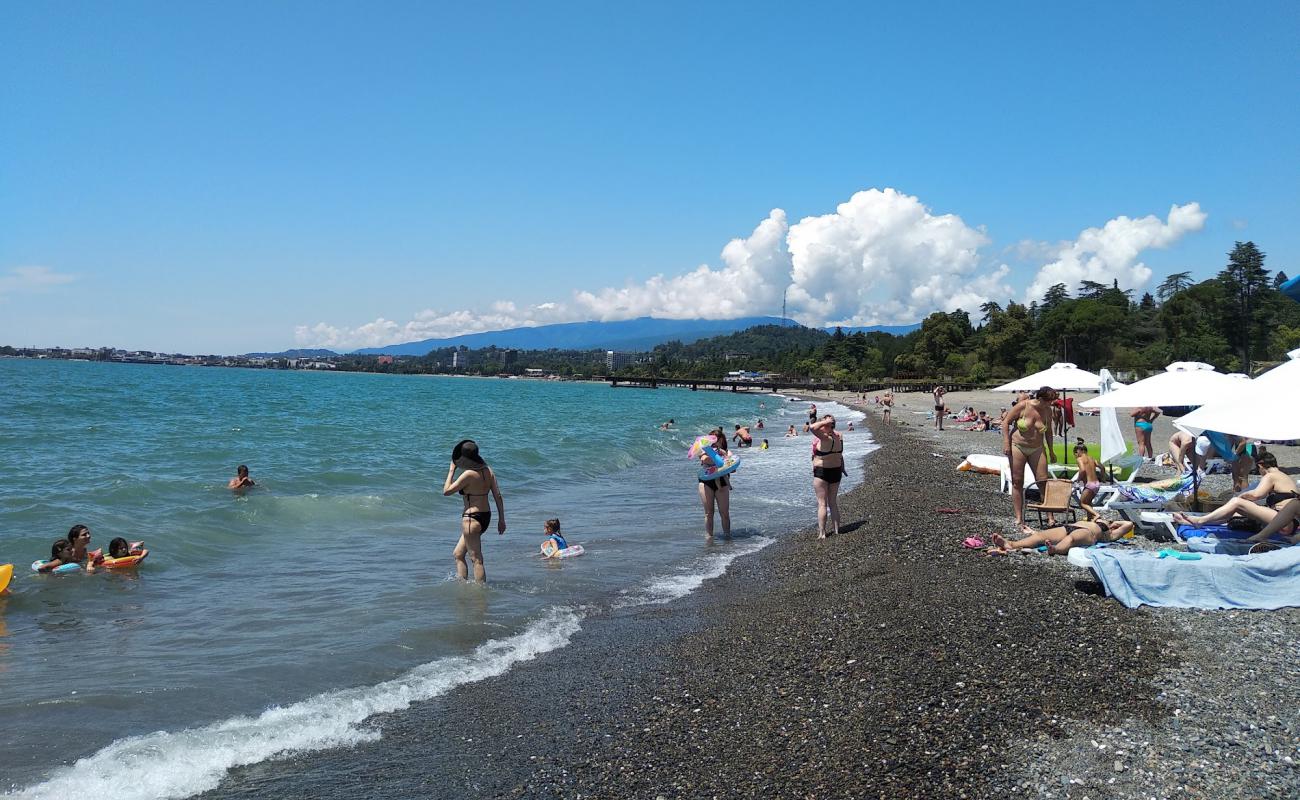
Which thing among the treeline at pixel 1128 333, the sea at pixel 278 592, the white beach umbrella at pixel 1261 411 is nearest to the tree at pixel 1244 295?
the treeline at pixel 1128 333

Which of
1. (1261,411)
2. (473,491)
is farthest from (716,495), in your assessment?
(1261,411)

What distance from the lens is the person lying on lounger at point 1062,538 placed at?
8.82 m

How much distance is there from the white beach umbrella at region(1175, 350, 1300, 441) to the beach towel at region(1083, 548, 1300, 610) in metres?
1.18

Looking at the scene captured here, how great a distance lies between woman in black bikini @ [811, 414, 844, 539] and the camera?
35.1 ft

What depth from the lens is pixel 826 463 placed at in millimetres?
10758

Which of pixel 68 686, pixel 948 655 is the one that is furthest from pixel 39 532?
pixel 948 655

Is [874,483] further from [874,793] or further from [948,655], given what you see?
[874,793]

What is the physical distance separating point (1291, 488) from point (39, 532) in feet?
54.2

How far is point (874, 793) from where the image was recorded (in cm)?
409

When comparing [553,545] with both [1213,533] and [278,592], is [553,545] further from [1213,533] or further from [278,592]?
[1213,533]

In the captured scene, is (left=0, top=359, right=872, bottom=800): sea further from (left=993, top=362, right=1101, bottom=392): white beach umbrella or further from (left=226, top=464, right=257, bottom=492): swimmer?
(left=993, top=362, right=1101, bottom=392): white beach umbrella

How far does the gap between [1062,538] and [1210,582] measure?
2112 mm

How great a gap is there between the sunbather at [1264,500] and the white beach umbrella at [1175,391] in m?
2.13

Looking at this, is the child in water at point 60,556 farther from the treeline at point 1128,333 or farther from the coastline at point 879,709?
the treeline at point 1128,333
